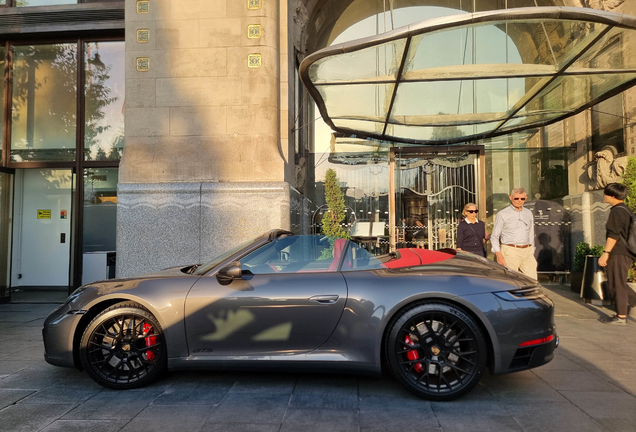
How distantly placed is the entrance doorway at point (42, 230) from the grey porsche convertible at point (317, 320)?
7.03 m

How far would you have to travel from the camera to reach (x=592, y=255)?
25.7 ft

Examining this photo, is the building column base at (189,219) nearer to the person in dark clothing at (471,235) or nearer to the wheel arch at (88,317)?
the person in dark clothing at (471,235)

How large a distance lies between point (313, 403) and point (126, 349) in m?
1.66

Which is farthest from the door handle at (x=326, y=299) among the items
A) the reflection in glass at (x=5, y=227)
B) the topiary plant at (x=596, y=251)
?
the reflection in glass at (x=5, y=227)

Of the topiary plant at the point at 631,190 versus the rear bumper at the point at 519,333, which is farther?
the topiary plant at the point at 631,190

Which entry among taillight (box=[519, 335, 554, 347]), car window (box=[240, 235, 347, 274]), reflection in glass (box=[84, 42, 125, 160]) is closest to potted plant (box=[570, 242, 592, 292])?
taillight (box=[519, 335, 554, 347])

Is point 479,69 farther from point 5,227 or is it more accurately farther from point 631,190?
point 5,227

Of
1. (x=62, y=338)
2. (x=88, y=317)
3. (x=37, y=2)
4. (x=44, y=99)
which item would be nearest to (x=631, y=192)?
(x=88, y=317)

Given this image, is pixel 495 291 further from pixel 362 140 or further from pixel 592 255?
pixel 362 140

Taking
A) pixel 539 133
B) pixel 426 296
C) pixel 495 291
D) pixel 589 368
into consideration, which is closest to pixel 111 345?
pixel 426 296

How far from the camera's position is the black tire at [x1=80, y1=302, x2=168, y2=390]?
350cm

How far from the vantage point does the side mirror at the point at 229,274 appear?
3.41 metres

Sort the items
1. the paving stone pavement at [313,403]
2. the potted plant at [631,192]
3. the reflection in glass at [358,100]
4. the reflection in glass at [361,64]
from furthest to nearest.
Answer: the reflection in glass at [358,100], the potted plant at [631,192], the reflection in glass at [361,64], the paving stone pavement at [313,403]

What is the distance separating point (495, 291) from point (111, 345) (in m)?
3.17
